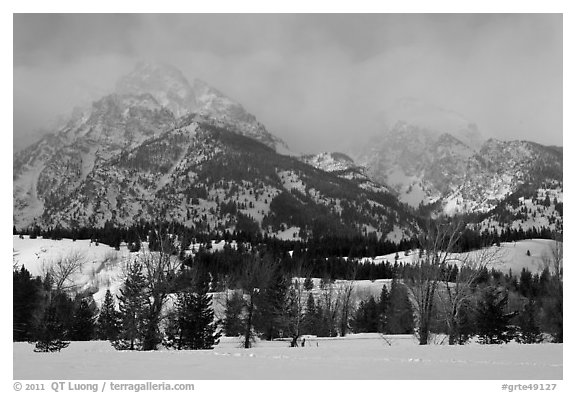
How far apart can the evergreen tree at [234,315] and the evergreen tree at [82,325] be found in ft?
57.6

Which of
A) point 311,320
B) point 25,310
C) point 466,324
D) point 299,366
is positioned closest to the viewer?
point 299,366

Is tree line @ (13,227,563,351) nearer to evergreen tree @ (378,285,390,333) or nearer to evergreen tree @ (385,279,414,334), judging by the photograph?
evergreen tree @ (385,279,414,334)

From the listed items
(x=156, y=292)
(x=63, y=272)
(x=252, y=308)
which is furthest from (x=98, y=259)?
(x=156, y=292)

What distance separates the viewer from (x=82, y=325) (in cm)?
6222

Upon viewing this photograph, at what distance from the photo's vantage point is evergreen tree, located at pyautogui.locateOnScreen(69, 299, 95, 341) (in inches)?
2386

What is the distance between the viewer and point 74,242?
182250mm

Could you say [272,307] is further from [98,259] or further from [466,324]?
[98,259]

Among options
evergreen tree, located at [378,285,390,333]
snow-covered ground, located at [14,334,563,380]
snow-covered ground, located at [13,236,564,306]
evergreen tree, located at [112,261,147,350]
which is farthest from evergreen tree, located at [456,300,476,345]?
snow-covered ground, located at [13,236,564,306]

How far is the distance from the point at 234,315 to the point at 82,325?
67.6 ft
